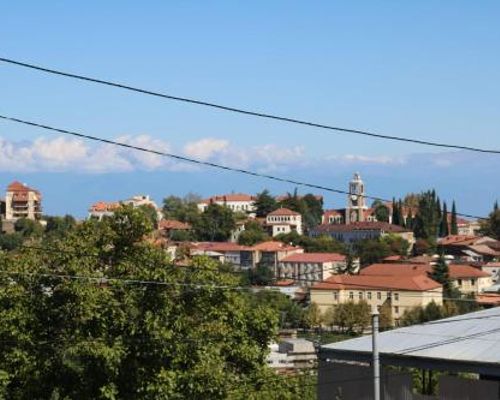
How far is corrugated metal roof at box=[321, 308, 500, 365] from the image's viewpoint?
11.8 m

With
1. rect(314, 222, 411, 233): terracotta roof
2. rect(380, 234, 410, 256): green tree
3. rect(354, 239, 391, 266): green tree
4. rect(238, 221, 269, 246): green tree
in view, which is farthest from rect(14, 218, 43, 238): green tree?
rect(380, 234, 410, 256): green tree

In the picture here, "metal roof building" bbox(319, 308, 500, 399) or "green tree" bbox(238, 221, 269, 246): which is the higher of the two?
"green tree" bbox(238, 221, 269, 246)

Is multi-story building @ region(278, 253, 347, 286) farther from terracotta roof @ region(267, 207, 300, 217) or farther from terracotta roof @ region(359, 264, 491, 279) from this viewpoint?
terracotta roof @ region(267, 207, 300, 217)

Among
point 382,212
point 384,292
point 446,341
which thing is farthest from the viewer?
point 382,212

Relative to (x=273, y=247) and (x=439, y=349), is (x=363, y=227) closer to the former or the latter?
(x=273, y=247)

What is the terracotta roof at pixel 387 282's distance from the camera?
10438 centimetres

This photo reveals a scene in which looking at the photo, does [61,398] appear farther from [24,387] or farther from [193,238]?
[193,238]

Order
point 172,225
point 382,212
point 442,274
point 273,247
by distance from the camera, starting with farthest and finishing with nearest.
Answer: point 382,212
point 172,225
point 273,247
point 442,274

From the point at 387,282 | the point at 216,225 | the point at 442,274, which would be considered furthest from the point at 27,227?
the point at 442,274

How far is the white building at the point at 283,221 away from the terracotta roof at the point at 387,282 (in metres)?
57.3

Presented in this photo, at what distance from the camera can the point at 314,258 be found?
13162cm

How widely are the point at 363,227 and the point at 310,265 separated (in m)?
35.8

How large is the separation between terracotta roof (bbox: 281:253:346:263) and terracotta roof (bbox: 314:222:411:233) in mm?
18341

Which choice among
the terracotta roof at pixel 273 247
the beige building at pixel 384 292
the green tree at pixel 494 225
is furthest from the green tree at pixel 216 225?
the beige building at pixel 384 292
